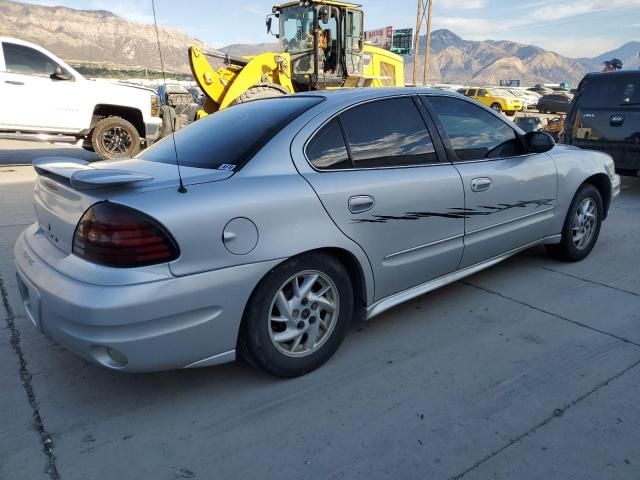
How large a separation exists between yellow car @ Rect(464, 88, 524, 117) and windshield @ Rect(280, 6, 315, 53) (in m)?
20.9

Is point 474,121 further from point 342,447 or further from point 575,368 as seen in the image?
point 342,447

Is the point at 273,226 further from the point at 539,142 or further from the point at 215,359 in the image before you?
the point at 539,142

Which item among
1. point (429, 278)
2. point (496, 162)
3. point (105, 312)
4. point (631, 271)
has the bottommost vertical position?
point (631, 271)

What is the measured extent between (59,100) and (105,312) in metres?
8.03

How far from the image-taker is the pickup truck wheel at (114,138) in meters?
9.13

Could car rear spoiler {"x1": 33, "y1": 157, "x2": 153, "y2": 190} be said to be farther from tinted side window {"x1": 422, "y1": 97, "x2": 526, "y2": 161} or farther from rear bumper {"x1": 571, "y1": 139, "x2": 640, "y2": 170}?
rear bumper {"x1": 571, "y1": 139, "x2": 640, "y2": 170}

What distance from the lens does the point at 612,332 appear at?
317 centimetres

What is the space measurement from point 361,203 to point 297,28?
9.72 meters

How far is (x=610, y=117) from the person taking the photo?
6992 millimetres

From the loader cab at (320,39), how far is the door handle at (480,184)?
8.45 metres

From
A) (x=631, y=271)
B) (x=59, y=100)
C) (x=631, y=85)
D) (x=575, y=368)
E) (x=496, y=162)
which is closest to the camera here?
(x=575, y=368)

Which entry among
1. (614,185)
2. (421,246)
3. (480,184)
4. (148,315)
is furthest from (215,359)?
(614,185)

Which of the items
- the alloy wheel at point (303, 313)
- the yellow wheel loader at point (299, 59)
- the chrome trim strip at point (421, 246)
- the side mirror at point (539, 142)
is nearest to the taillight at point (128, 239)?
the alloy wheel at point (303, 313)

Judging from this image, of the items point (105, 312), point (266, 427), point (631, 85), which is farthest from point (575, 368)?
point (631, 85)
